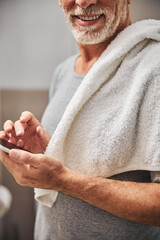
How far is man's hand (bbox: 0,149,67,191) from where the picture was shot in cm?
43

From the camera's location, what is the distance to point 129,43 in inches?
20.5

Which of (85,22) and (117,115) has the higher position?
(85,22)

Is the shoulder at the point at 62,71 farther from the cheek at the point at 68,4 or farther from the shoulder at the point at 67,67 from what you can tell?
the cheek at the point at 68,4

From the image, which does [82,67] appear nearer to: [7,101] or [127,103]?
[127,103]

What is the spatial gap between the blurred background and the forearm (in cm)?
53

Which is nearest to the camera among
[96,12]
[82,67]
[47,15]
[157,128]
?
[157,128]

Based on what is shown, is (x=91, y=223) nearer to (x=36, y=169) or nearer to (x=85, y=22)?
(x=36, y=169)

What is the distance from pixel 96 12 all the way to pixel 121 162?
0.34 meters

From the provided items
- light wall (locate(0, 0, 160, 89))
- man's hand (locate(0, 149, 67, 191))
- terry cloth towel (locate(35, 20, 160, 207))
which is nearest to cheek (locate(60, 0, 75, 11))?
terry cloth towel (locate(35, 20, 160, 207))

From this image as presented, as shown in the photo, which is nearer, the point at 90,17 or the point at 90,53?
the point at 90,17

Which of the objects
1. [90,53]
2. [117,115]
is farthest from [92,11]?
[117,115]

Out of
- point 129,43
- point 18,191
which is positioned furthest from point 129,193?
point 18,191

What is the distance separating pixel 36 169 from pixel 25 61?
0.58m

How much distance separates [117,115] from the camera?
498 millimetres
